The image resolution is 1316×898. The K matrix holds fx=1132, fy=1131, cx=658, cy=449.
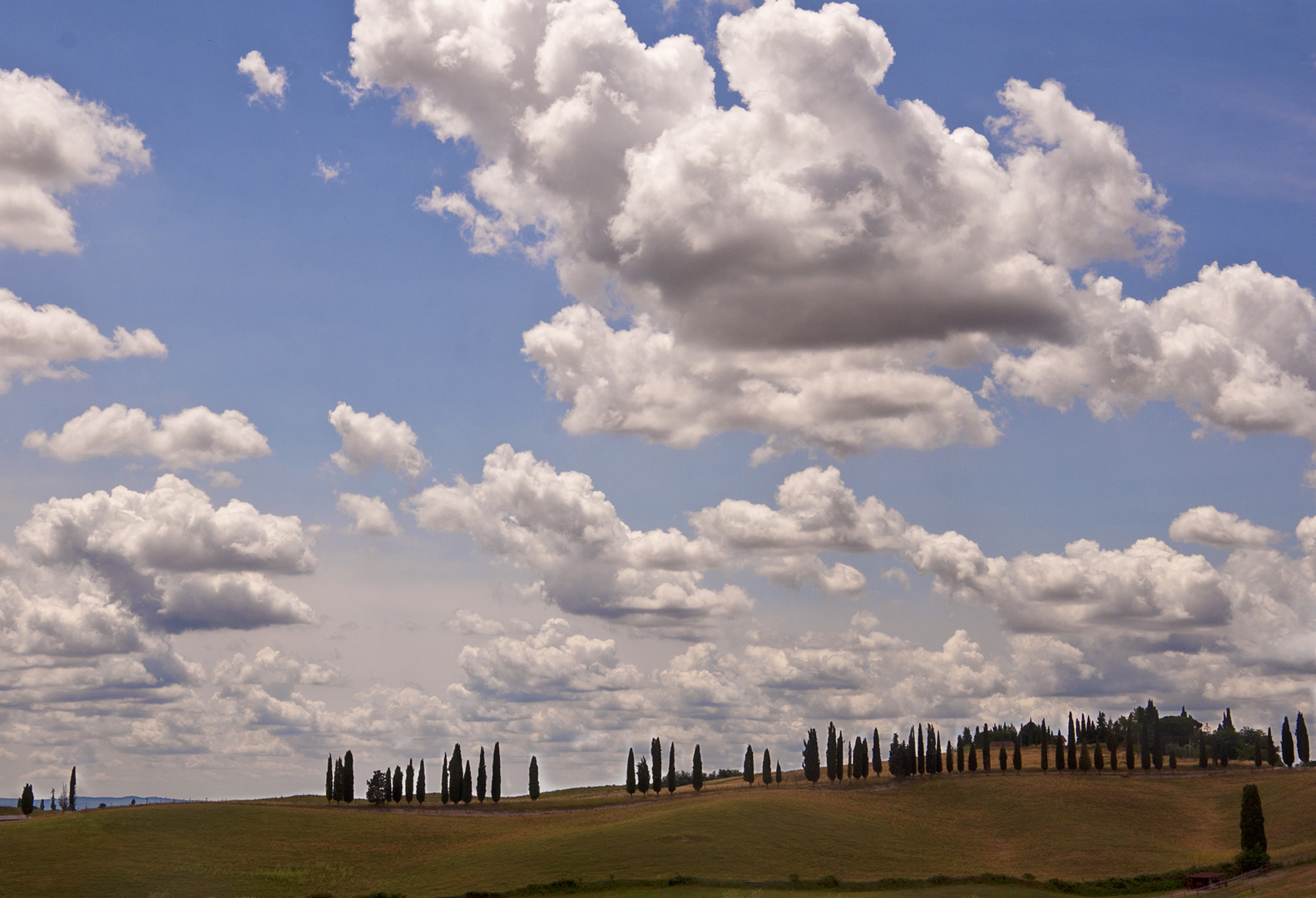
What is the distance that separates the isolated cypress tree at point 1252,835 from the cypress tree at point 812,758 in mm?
75544

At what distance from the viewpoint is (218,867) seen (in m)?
89.9

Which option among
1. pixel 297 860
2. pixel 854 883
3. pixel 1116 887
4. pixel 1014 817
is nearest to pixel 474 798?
pixel 297 860

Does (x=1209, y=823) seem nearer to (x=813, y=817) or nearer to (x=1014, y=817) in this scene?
(x=1014, y=817)

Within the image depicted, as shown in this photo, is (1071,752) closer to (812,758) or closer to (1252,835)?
(812,758)

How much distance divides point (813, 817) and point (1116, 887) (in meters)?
29.9

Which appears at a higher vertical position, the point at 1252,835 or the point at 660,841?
the point at 1252,835

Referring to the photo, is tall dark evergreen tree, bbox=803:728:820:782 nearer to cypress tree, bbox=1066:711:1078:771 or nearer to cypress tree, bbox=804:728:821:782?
cypress tree, bbox=804:728:821:782

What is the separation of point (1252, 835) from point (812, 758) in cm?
7833

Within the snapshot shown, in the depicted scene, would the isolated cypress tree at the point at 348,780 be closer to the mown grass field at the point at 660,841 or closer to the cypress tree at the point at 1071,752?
the mown grass field at the point at 660,841

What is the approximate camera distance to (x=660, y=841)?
305 ft

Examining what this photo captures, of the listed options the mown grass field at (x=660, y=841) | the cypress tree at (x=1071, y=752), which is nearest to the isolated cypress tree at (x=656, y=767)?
the mown grass field at (x=660, y=841)

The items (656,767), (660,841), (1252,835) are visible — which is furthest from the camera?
(656,767)

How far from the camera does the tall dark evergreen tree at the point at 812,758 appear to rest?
160 meters

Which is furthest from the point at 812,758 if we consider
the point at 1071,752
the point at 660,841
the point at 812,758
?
the point at 660,841
